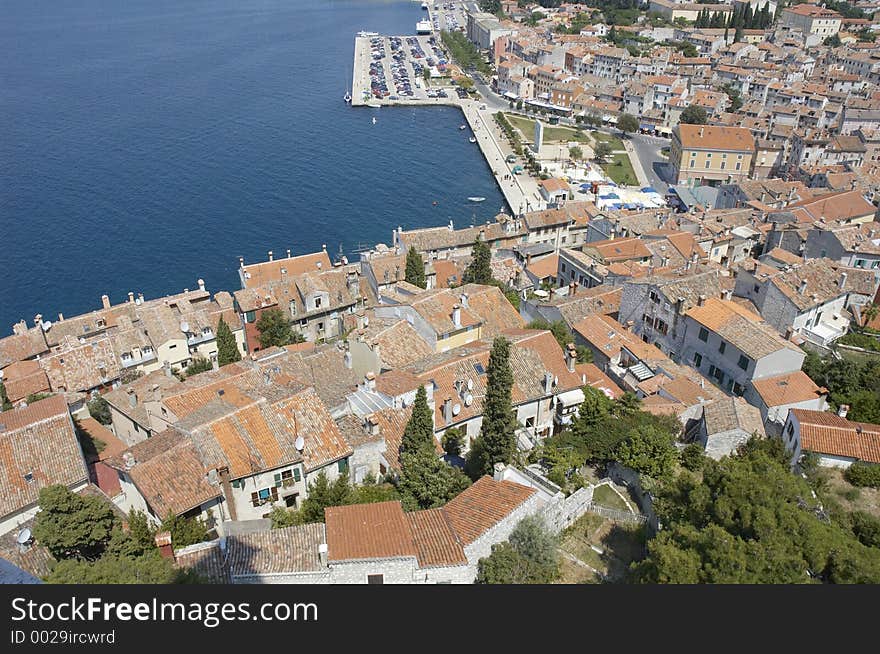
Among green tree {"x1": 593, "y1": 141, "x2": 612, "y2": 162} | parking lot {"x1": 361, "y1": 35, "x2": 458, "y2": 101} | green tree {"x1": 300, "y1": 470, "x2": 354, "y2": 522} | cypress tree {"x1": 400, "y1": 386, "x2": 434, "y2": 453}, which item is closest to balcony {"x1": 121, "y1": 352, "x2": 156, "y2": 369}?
green tree {"x1": 300, "y1": 470, "x2": 354, "y2": 522}

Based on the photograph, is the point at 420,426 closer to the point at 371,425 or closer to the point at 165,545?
the point at 371,425

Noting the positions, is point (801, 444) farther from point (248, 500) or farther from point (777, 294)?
point (248, 500)

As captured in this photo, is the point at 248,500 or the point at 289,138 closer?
the point at 248,500

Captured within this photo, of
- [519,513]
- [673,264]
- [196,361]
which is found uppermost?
[519,513]

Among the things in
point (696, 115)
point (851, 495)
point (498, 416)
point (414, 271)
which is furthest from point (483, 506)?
point (696, 115)

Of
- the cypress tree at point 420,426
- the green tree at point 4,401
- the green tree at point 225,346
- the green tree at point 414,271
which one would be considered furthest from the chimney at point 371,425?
the green tree at point 414,271

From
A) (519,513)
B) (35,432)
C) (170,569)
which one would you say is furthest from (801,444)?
(35,432)

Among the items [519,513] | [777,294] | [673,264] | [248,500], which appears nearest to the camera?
[519,513]

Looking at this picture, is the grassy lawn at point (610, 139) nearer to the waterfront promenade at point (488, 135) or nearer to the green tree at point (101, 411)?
the waterfront promenade at point (488, 135)

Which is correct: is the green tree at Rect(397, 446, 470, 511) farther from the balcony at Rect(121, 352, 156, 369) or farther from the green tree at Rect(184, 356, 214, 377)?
the balcony at Rect(121, 352, 156, 369)
